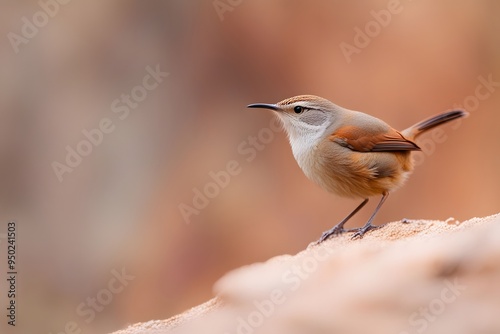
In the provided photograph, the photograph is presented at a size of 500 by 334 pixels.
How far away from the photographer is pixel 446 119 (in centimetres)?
698

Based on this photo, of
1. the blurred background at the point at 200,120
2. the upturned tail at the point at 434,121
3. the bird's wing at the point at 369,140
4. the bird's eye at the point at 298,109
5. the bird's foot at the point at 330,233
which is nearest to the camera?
the bird's foot at the point at 330,233

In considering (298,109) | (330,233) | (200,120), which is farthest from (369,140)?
(200,120)

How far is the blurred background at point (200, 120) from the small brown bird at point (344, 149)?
696cm

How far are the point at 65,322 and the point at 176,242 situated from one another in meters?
2.52

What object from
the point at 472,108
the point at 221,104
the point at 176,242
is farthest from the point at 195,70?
the point at 472,108

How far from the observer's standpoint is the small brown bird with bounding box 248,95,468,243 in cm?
623

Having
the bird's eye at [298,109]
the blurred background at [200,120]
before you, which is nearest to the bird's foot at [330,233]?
the bird's eye at [298,109]

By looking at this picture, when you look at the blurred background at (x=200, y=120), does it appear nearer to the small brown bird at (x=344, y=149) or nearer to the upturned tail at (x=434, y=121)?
the upturned tail at (x=434, y=121)

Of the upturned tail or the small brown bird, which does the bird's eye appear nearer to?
the small brown bird

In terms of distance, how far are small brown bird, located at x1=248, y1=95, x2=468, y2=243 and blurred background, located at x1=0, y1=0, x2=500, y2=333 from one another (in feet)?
22.8

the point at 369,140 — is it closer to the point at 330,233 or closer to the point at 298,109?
the point at 298,109

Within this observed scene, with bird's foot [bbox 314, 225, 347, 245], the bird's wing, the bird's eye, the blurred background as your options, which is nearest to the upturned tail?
the bird's wing

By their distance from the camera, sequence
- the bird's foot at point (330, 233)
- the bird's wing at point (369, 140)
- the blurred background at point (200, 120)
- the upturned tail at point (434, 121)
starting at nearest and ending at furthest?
the bird's foot at point (330, 233), the bird's wing at point (369, 140), the upturned tail at point (434, 121), the blurred background at point (200, 120)

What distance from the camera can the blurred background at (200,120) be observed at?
532 inches
